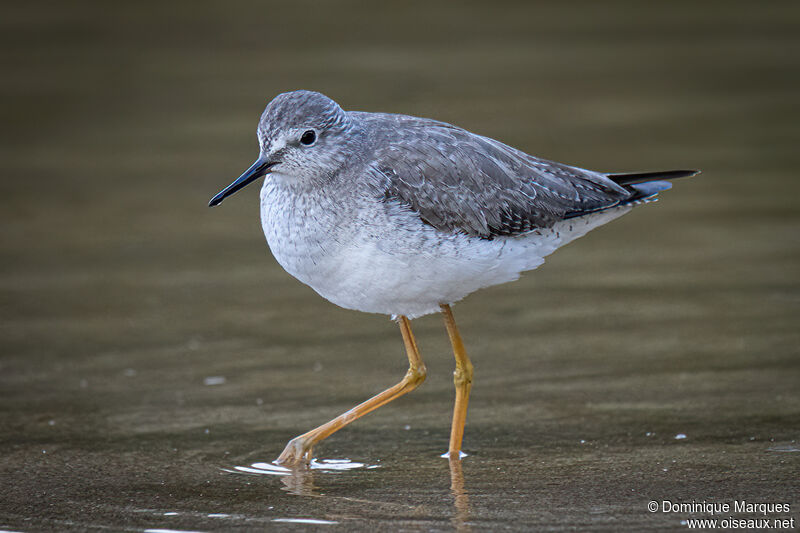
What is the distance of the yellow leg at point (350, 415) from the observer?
656 centimetres

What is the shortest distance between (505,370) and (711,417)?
149 cm

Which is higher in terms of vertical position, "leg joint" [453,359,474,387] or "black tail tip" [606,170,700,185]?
"black tail tip" [606,170,700,185]

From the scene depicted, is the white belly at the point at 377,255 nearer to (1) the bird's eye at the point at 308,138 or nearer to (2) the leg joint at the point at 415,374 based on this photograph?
(1) the bird's eye at the point at 308,138

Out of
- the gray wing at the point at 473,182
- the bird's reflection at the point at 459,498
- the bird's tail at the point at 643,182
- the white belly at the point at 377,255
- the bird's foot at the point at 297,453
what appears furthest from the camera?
the bird's tail at the point at 643,182

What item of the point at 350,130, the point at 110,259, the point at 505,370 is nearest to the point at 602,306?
the point at 505,370

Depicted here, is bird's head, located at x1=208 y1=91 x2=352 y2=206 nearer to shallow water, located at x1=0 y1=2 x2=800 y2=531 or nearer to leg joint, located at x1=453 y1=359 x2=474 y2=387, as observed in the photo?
leg joint, located at x1=453 y1=359 x2=474 y2=387

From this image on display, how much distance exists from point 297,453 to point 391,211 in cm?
154

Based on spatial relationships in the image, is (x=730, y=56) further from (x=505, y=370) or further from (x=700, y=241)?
(x=505, y=370)

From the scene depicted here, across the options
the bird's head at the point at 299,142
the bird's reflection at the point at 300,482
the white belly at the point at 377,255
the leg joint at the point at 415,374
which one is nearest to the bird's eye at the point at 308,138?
the bird's head at the point at 299,142

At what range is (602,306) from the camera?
8.88 m

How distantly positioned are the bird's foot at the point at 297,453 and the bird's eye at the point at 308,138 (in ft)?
5.66

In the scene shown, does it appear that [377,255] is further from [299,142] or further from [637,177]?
[637,177]

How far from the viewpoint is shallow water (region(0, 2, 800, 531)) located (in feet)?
20.2

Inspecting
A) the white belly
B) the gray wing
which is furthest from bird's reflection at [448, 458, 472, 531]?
the gray wing
